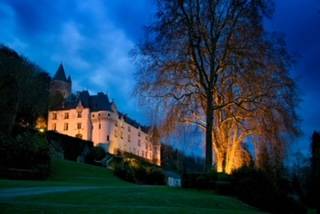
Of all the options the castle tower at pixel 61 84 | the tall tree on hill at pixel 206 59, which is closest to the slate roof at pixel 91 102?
the castle tower at pixel 61 84

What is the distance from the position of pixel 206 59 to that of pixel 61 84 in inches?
3308

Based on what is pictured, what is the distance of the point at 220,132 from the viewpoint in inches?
1072

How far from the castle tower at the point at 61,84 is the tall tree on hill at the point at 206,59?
78.3 metres

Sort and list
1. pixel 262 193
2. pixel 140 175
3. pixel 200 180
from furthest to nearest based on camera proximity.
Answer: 1. pixel 140 175
2. pixel 200 180
3. pixel 262 193

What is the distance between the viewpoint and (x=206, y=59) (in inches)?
1045

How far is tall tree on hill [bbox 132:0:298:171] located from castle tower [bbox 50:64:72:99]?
78.3 metres

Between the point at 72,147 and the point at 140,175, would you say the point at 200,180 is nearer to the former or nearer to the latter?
the point at 140,175

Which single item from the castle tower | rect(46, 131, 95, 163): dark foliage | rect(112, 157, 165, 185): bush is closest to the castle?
the castle tower

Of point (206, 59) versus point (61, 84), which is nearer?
point (206, 59)

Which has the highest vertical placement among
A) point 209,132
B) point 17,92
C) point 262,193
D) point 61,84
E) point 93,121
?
point 61,84

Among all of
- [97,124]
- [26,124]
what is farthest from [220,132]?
[97,124]

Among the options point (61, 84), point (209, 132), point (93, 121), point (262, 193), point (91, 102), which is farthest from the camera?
point (61, 84)

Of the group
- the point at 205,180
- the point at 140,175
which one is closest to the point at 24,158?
the point at 140,175

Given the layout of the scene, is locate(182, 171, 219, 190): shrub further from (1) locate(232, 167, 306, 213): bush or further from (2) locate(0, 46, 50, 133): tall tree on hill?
(2) locate(0, 46, 50, 133): tall tree on hill
